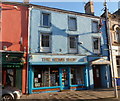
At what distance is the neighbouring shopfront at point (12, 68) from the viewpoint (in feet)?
33.2

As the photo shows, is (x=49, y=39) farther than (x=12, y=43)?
Answer: Yes

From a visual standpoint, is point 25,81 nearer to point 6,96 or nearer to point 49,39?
point 6,96

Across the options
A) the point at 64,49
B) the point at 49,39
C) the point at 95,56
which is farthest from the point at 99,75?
the point at 49,39

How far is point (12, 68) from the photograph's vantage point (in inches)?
416

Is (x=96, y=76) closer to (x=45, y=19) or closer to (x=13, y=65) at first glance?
(x=45, y=19)

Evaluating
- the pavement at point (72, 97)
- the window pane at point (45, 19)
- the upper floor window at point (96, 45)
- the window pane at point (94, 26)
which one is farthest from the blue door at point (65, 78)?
the window pane at point (94, 26)

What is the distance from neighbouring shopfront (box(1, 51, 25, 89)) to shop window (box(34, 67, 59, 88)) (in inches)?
62.4

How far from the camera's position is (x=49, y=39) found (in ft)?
39.7

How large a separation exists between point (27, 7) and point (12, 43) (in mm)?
4145

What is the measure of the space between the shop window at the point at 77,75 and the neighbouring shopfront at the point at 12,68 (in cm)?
549

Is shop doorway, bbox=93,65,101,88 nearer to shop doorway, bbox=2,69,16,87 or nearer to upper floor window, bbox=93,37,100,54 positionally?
upper floor window, bbox=93,37,100,54

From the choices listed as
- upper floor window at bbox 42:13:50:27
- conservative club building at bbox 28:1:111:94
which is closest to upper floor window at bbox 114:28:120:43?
conservative club building at bbox 28:1:111:94

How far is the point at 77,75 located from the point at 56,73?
253 cm

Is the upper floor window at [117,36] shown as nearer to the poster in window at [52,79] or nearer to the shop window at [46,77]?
the shop window at [46,77]
